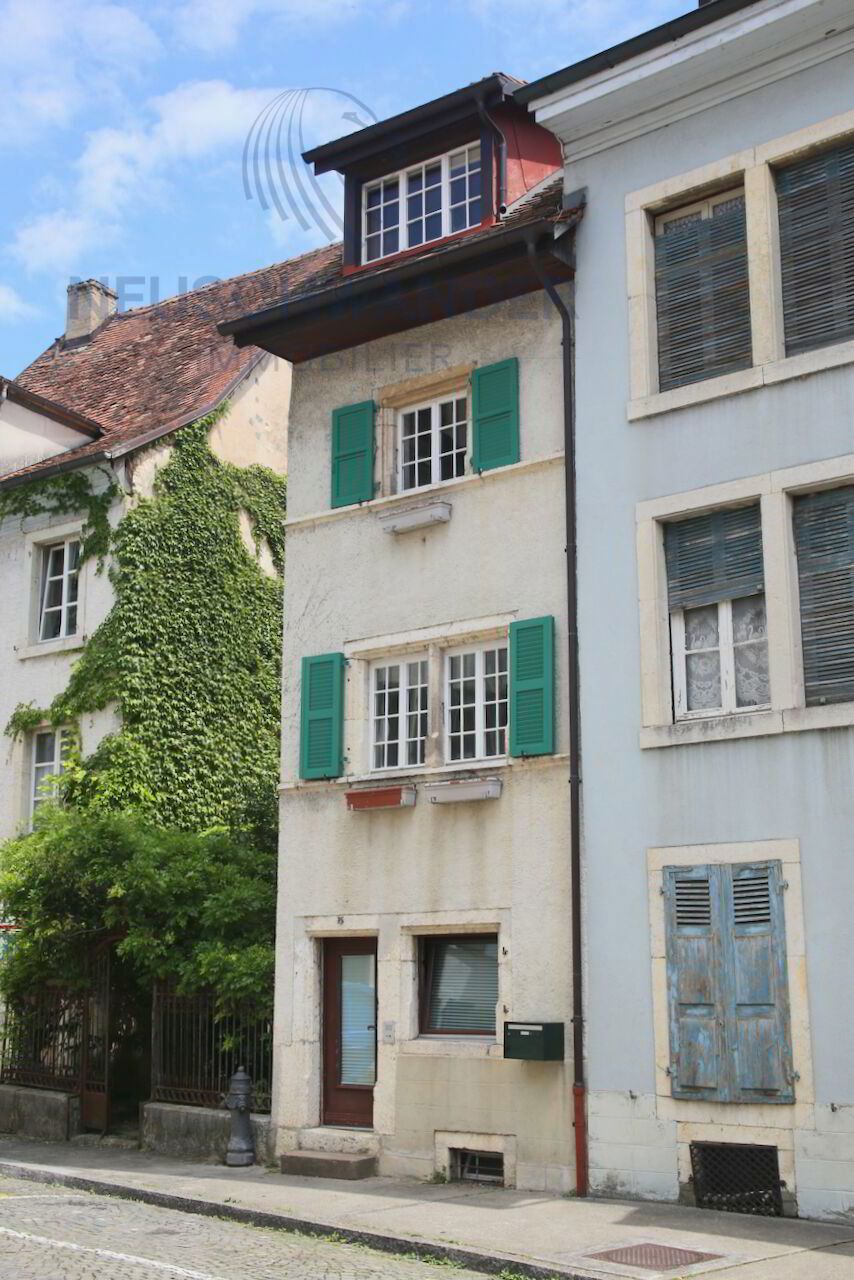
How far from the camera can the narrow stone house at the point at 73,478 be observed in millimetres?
21453

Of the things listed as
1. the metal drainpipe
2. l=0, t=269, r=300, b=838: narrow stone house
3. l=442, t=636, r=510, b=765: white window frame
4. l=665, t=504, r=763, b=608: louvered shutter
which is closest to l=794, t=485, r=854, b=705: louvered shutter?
l=665, t=504, r=763, b=608: louvered shutter

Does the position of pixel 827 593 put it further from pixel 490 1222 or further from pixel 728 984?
pixel 490 1222

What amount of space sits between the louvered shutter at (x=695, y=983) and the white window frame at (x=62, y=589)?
11.4 m

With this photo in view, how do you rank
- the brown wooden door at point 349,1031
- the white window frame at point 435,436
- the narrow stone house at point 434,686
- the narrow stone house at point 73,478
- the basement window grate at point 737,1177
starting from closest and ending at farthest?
the basement window grate at point 737,1177 < the narrow stone house at point 434,686 < the brown wooden door at point 349,1031 < the white window frame at point 435,436 < the narrow stone house at point 73,478

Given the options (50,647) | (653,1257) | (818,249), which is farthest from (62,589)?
(653,1257)

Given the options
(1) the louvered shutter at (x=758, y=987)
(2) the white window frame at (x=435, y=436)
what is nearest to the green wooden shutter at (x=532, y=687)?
(2) the white window frame at (x=435, y=436)

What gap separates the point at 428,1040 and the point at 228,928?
3.36 m

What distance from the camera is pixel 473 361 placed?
51.5 ft

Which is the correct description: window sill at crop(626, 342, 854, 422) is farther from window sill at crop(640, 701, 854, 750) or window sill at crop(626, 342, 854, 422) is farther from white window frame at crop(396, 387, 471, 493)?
window sill at crop(640, 701, 854, 750)

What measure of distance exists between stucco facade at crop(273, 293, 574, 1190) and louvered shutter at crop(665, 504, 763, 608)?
1.25 meters

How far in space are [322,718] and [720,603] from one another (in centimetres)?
475

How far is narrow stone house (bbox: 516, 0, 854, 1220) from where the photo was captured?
12.1m

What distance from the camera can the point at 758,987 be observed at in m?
12.3

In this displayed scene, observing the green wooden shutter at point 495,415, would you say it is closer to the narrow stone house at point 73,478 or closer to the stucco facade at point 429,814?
the stucco facade at point 429,814
